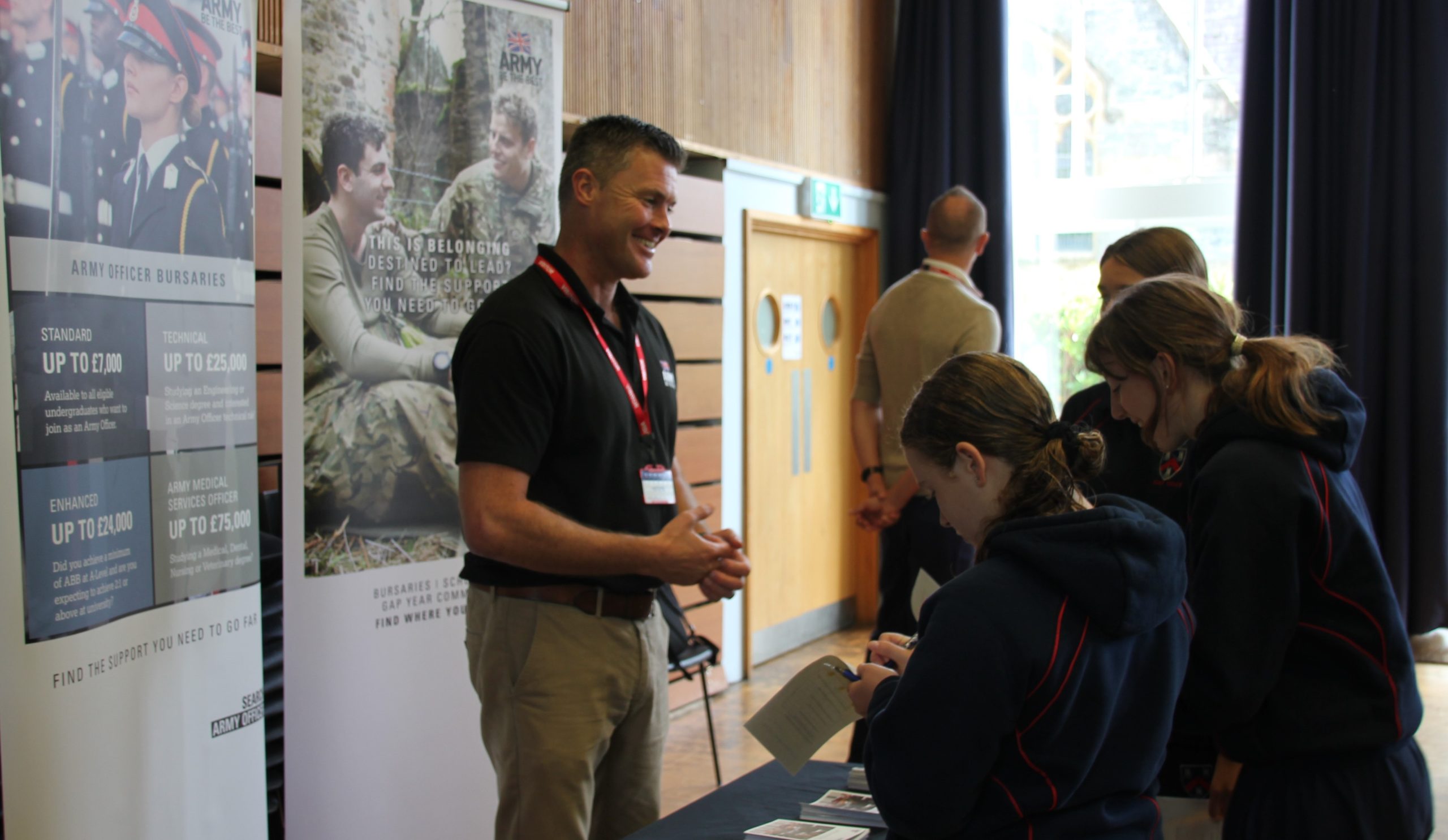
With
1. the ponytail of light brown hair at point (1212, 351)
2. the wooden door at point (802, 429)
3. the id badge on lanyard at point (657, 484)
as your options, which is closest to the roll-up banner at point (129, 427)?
the id badge on lanyard at point (657, 484)

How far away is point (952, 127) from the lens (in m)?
6.32

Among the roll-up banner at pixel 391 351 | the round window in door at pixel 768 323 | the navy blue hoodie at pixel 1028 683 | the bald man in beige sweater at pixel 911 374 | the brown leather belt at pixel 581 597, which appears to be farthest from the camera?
the round window in door at pixel 768 323

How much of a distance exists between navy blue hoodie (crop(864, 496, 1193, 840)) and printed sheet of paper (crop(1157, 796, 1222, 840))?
55cm

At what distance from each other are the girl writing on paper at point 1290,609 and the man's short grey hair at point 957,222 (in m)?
1.91

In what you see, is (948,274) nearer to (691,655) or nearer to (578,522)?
(691,655)

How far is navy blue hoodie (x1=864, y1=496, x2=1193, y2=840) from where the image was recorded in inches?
47.2

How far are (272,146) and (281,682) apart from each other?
4.40ft

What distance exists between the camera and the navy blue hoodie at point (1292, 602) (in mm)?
1492

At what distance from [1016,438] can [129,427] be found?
1309mm

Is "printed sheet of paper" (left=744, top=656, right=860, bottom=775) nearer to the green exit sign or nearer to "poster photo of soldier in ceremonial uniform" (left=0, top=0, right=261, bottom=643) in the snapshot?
"poster photo of soldier in ceremonial uniform" (left=0, top=0, right=261, bottom=643)

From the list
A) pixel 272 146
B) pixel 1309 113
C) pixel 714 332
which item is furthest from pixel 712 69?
pixel 1309 113

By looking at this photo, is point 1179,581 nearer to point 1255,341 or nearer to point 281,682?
point 1255,341

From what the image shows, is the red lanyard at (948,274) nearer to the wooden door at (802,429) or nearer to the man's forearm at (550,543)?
the wooden door at (802,429)

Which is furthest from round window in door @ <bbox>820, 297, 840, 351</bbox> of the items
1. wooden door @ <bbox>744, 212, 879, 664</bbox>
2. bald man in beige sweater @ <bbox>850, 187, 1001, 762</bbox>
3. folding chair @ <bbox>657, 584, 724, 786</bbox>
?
folding chair @ <bbox>657, 584, 724, 786</bbox>
